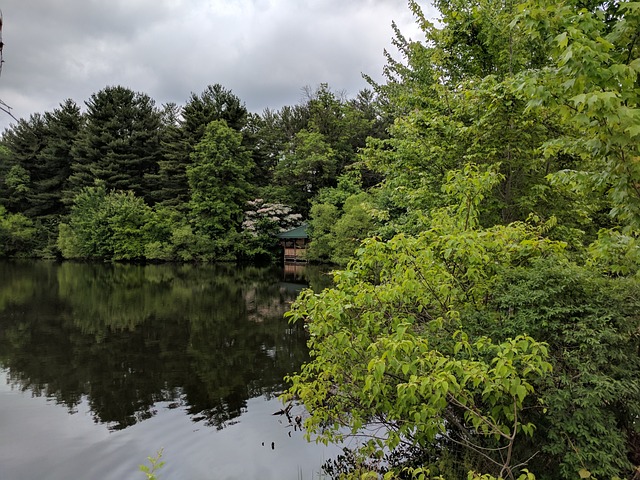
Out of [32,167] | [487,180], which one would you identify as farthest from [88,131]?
[487,180]

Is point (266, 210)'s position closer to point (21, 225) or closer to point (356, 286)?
point (21, 225)

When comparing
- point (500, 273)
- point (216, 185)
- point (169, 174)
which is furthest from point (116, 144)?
point (500, 273)

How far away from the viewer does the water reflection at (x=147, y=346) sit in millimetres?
6113

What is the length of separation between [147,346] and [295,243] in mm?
19495

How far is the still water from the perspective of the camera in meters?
4.42

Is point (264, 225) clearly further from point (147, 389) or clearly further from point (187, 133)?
point (147, 389)

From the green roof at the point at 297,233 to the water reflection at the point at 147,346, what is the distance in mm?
9751

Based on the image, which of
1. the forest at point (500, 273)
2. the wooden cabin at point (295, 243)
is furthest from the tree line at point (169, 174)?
the forest at point (500, 273)

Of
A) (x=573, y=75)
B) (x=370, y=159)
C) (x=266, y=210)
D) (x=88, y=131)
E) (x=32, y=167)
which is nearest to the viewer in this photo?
(x=573, y=75)

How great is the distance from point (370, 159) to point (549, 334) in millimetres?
6180

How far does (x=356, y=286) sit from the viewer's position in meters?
3.14

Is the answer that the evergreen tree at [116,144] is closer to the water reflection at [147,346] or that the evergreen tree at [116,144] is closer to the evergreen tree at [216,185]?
the evergreen tree at [216,185]

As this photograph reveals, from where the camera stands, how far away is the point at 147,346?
8547mm

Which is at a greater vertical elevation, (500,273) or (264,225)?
(264,225)
